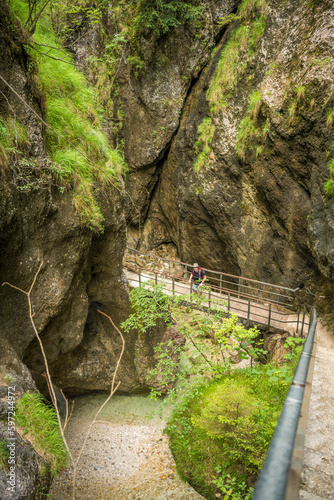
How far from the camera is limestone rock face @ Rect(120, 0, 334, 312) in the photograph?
7.37m

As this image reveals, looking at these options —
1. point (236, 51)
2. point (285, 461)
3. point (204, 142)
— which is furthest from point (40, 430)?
point (236, 51)

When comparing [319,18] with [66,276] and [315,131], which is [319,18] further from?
[66,276]

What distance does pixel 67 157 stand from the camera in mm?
5406

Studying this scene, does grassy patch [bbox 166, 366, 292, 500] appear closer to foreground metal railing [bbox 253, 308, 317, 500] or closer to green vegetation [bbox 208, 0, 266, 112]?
foreground metal railing [bbox 253, 308, 317, 500]

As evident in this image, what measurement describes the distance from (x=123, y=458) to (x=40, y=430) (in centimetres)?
314

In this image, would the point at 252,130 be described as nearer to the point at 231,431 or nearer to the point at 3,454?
the point at 231,431

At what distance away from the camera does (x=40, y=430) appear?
Result: 363 cm

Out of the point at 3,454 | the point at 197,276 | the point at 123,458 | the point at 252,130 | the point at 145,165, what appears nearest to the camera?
the point at 3,454

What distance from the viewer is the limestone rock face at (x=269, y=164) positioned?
24.2 feet

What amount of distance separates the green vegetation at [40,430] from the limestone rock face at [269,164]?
20.8 ft

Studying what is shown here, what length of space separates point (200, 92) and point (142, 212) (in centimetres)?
572

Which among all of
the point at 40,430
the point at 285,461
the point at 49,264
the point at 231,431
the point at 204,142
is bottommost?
the point at 40,430

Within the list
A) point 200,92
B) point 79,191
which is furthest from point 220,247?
point 79,191

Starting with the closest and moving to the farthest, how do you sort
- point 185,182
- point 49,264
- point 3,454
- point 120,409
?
point 3,454, point 49,264, point 120,409, point 185,182
